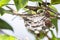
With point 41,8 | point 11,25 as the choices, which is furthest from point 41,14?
point 11,25

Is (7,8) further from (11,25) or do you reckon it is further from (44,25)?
(44,25)

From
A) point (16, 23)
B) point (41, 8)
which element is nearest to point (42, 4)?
point (41, 8)

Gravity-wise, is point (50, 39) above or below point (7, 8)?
below

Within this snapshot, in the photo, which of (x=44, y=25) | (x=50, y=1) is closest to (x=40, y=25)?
(x=44, y=25)

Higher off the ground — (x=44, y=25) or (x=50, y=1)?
(x=50, y=1)

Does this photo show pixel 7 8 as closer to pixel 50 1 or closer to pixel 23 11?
pixel 23 11

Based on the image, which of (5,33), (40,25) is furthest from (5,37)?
(40,25)

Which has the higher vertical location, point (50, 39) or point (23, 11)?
point (23, 11)

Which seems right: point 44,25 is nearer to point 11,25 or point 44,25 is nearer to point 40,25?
point 40,25
